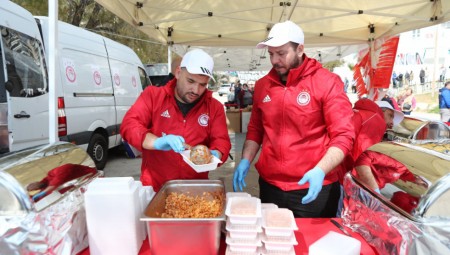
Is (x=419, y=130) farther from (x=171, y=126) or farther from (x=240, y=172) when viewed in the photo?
(x=171, y=126)

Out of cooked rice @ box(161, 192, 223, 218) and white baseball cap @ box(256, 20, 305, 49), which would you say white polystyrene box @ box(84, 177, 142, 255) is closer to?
cooked rice @ box(161, 192, 223, 218)

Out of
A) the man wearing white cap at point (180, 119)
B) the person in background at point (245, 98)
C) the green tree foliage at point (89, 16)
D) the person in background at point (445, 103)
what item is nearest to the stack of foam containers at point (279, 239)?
the man wearing white cap at point (180, 119)

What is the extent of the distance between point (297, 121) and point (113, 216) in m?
1.12

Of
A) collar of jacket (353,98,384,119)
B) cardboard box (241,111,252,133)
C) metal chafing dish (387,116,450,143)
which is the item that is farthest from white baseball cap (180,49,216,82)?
cardboard box (241,111,252,133)

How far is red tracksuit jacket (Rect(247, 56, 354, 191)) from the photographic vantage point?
70.6 inches

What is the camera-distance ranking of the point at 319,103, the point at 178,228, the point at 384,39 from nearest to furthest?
the point at 178,228 < the point at 319,103 < the point at 384,39

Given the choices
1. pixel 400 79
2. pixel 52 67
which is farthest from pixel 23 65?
pixel 400 79

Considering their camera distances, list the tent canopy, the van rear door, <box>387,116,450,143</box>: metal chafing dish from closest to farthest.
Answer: <box>387,116,450,143</box>: metal chafing dish < the van rear door < the tent canopy

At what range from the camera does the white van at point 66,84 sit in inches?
136

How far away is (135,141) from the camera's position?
6.02 feet

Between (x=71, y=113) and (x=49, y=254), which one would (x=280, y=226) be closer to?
(x=49, y=254)

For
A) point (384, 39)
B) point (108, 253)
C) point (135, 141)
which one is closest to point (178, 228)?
point (108, 253)

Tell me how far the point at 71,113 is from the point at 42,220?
407cm

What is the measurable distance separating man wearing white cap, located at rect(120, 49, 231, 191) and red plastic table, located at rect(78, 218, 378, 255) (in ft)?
2.05
